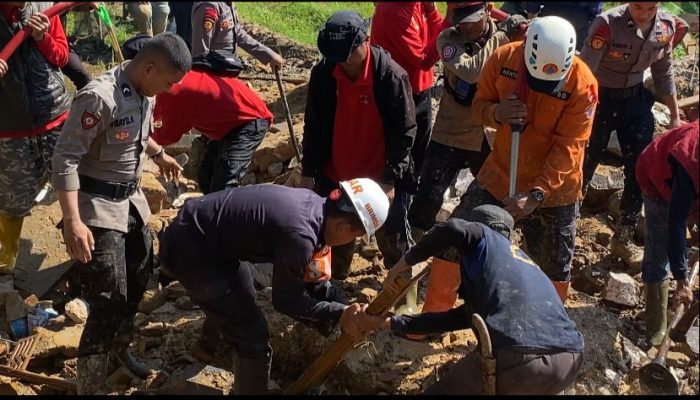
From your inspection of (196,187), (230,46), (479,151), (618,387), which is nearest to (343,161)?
(479,151)

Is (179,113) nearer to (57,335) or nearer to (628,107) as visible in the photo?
(57,335)

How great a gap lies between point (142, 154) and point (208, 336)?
1348 millimetres

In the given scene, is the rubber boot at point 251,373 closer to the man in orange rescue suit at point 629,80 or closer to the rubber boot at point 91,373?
the rubber boot at point 91,373

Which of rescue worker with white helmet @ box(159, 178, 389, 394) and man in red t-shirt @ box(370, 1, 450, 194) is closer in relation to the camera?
rescue worker with white helmet @ box(159, 178, 389, 394)

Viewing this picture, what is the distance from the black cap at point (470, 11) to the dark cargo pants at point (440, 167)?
0.82 m

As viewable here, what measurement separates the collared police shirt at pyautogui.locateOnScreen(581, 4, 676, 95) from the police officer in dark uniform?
3.06 meters

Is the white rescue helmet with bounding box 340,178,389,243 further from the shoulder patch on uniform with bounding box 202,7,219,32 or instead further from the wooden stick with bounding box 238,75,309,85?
the wooden stick with bounding box 238,75,309,85

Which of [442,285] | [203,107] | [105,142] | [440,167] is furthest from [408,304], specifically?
[105,142]

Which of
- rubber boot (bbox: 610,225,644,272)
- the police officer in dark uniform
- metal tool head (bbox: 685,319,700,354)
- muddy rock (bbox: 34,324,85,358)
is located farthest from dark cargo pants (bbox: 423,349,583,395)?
muddy rock (bbox: 34,324,85,358)

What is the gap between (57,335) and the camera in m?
5.17

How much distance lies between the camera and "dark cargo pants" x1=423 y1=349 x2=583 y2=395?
3615 mm

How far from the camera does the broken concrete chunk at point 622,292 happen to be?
5.61m

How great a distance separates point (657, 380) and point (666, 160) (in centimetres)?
135

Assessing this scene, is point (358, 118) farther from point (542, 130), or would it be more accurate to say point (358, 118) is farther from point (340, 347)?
point (340, 347)
